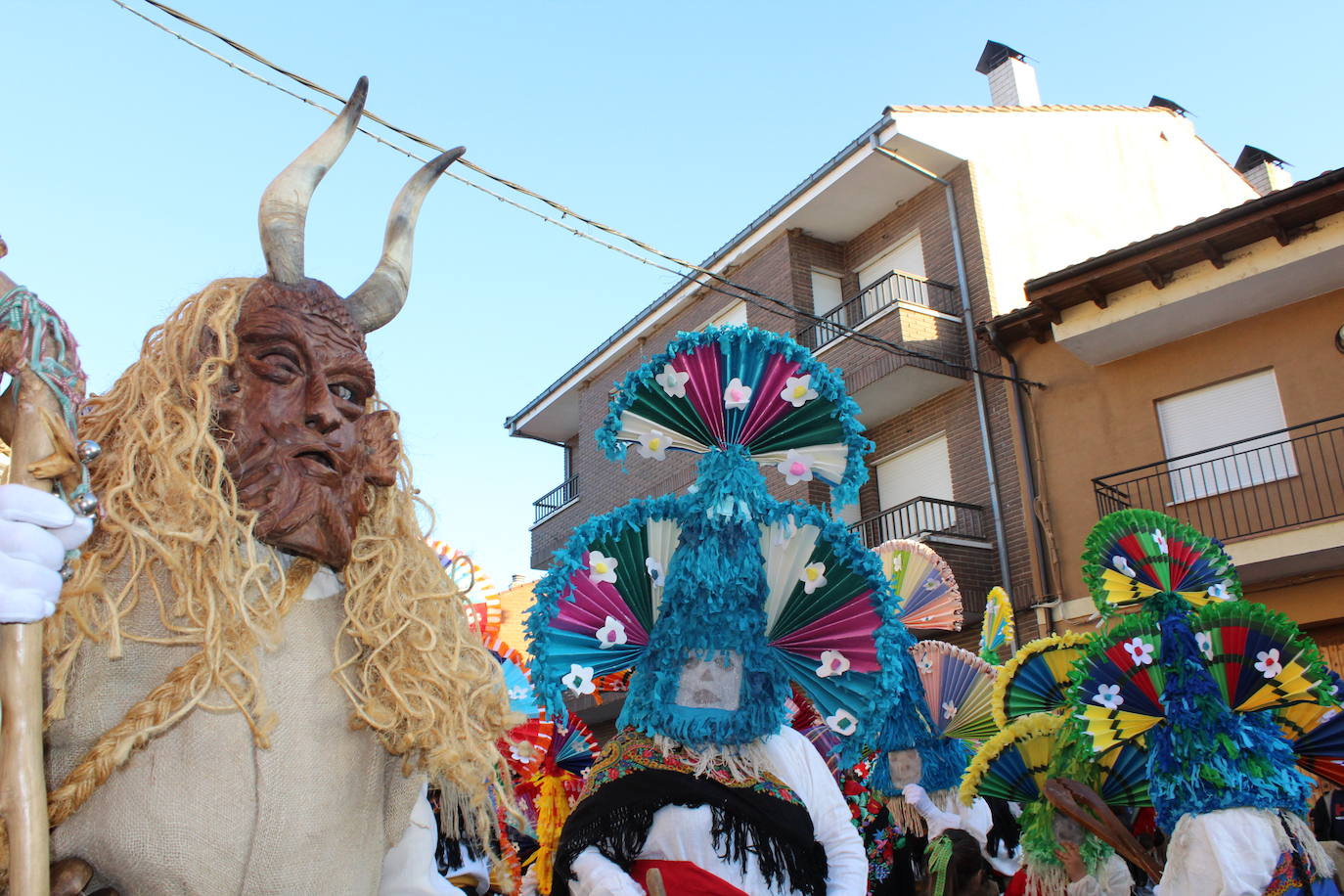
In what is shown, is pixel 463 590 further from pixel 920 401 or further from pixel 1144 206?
pixel 1144 206

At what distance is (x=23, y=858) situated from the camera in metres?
1.47

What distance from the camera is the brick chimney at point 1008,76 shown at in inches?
648

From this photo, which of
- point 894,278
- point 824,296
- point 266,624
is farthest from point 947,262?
point 266,624

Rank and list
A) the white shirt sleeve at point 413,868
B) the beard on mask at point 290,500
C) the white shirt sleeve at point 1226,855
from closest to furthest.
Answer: the beard on mask at point 290,500 < the white shirt sleeve at point 413,868 < the white shirt sleeve at point 1226,855

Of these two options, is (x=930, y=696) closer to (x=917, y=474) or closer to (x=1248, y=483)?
(x=1248, y=483)

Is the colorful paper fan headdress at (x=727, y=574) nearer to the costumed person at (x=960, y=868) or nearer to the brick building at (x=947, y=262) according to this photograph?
the costumed person at (x=960, y=868)

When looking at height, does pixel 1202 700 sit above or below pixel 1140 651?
below

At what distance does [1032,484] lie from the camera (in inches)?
480

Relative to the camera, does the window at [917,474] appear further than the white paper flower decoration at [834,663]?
Yes

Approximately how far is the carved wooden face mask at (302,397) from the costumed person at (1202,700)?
3673 millimetres

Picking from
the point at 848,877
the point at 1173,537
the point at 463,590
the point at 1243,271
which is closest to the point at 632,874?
the point at 848,877

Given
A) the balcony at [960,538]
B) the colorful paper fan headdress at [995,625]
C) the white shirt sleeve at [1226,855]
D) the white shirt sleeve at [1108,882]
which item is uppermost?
the balcony at [960,538]

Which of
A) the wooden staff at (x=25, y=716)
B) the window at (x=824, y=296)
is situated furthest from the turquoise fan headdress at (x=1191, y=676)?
the window at (x=824, y=296)

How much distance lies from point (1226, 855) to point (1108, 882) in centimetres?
129
